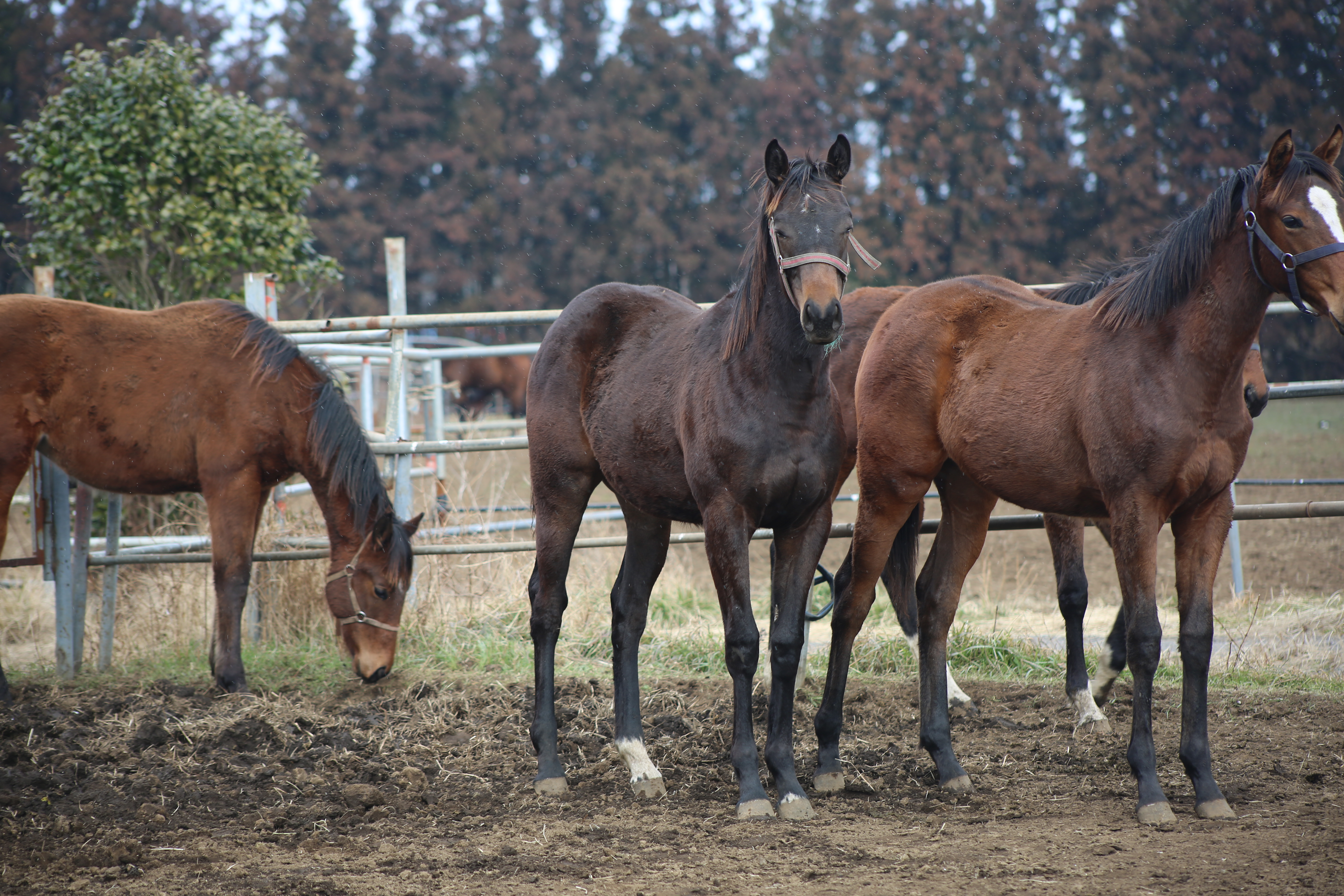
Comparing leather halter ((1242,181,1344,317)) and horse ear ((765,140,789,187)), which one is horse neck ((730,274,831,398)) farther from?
leather halter ((1242,181,1344,317))

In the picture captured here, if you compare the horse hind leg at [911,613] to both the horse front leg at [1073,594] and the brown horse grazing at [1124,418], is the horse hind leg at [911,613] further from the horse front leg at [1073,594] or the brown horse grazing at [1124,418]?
the brown horse grazing at [1124,418]

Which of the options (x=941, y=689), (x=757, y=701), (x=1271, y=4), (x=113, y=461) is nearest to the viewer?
(x=941, y=689)

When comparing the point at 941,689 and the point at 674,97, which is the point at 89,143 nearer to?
the point at 941,689

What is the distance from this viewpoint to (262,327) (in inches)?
Answer: 203

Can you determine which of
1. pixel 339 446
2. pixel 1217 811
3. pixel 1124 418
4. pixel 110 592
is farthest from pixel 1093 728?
pixel 110 592

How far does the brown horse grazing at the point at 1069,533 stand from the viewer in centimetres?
406

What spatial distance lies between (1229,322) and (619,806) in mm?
2439

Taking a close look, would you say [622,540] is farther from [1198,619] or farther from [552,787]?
[1198,619]

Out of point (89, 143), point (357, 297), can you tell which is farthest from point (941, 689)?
point (357, 297)

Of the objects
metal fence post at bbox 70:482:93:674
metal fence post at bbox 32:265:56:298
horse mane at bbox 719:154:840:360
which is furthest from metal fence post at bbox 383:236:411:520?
metal fence post at bbox 32:265:56:298

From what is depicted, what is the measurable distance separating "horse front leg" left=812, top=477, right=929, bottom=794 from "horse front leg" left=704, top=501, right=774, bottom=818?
313 millimetres

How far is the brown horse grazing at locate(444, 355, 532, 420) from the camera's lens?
695 inches

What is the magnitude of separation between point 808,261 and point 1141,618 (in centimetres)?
148

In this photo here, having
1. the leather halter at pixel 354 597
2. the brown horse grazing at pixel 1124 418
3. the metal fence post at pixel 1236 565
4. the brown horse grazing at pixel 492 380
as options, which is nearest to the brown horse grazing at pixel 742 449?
the brown horse grazing at pixel 1124 418
